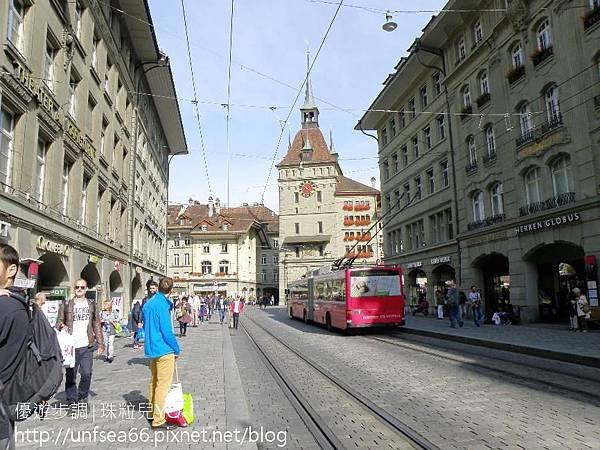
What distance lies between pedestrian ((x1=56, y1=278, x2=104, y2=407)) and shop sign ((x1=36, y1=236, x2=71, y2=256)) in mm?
8336

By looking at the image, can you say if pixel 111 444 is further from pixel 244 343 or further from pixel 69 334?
pixel 244 343

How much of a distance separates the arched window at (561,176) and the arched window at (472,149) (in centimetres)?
621

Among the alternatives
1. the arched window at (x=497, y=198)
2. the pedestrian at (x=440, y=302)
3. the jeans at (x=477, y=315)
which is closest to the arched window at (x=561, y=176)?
the arched window at (x=497, y=198)

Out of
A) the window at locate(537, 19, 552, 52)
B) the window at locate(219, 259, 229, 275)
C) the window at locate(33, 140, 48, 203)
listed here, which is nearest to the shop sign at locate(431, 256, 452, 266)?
the window at locate(537, 19, 552, 52)

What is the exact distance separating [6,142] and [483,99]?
20.5 metres

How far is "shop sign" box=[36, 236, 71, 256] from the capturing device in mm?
14445

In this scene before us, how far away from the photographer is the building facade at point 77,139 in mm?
13383

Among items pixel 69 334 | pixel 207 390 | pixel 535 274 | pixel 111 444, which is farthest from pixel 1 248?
pixel 535 274

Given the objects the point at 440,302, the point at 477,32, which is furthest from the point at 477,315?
the point at 477,32

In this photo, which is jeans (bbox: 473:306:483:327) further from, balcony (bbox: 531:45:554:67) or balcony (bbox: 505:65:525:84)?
balcony (bbox: 531:45:554:67)

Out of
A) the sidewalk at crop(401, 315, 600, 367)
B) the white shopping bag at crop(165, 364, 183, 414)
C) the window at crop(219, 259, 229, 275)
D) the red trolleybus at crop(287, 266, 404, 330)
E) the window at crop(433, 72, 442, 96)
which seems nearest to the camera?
the white shopping bag at crop(165, 364, 183, 414)

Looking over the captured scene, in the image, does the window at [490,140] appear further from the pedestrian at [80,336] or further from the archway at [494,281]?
the pedestrian at [80,336]

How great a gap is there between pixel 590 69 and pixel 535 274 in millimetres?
8479

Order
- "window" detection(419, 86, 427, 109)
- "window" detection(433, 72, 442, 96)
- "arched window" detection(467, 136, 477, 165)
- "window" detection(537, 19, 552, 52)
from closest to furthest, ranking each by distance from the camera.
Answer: "window" detection(537, 19, 552, 52)
"arched window" detection(467, 136, 477, 165)
"window" detection(433, 72, 442, 96)
"window" detection(419, 86, 427, 109)
